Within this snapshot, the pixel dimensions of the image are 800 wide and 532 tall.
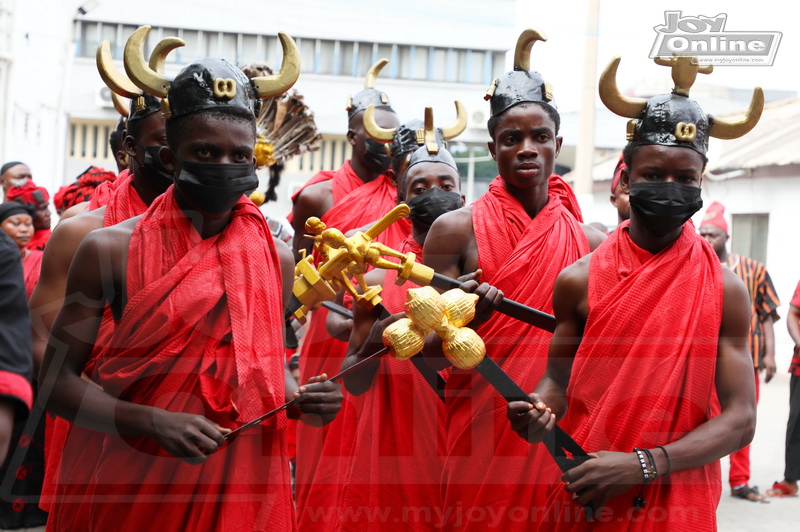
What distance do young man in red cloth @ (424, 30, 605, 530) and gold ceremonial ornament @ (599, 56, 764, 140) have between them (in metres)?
0.88

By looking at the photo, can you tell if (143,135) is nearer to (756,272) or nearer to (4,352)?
(4,352)

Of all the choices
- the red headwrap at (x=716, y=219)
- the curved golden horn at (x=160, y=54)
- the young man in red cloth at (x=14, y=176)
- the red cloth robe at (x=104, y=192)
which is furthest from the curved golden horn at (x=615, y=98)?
the young man in red cloth at (x=14, y=176)

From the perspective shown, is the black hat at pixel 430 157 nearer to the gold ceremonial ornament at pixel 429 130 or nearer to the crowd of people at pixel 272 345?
the gold ceremonial ornament at pixel 429 130

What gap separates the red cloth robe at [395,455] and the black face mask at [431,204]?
255 millimetres

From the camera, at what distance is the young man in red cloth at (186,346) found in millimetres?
3533

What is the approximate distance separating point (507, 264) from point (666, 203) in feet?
3.62

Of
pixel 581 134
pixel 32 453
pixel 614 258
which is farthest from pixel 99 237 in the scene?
pixel 581 134

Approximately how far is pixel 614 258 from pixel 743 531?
14.1 ft

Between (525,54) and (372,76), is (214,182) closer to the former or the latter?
(525,54)

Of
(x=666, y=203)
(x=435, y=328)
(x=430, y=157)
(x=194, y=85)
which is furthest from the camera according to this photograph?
(x=430, y=157)

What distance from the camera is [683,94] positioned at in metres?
4.15

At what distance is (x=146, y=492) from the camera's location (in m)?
3.60

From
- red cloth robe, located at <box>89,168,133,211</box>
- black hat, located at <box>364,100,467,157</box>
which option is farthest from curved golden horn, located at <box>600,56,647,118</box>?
red cloth robe, located at <box>89,168,133,211</box>

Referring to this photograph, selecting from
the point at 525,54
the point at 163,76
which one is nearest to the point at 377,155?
the point at 525,54
